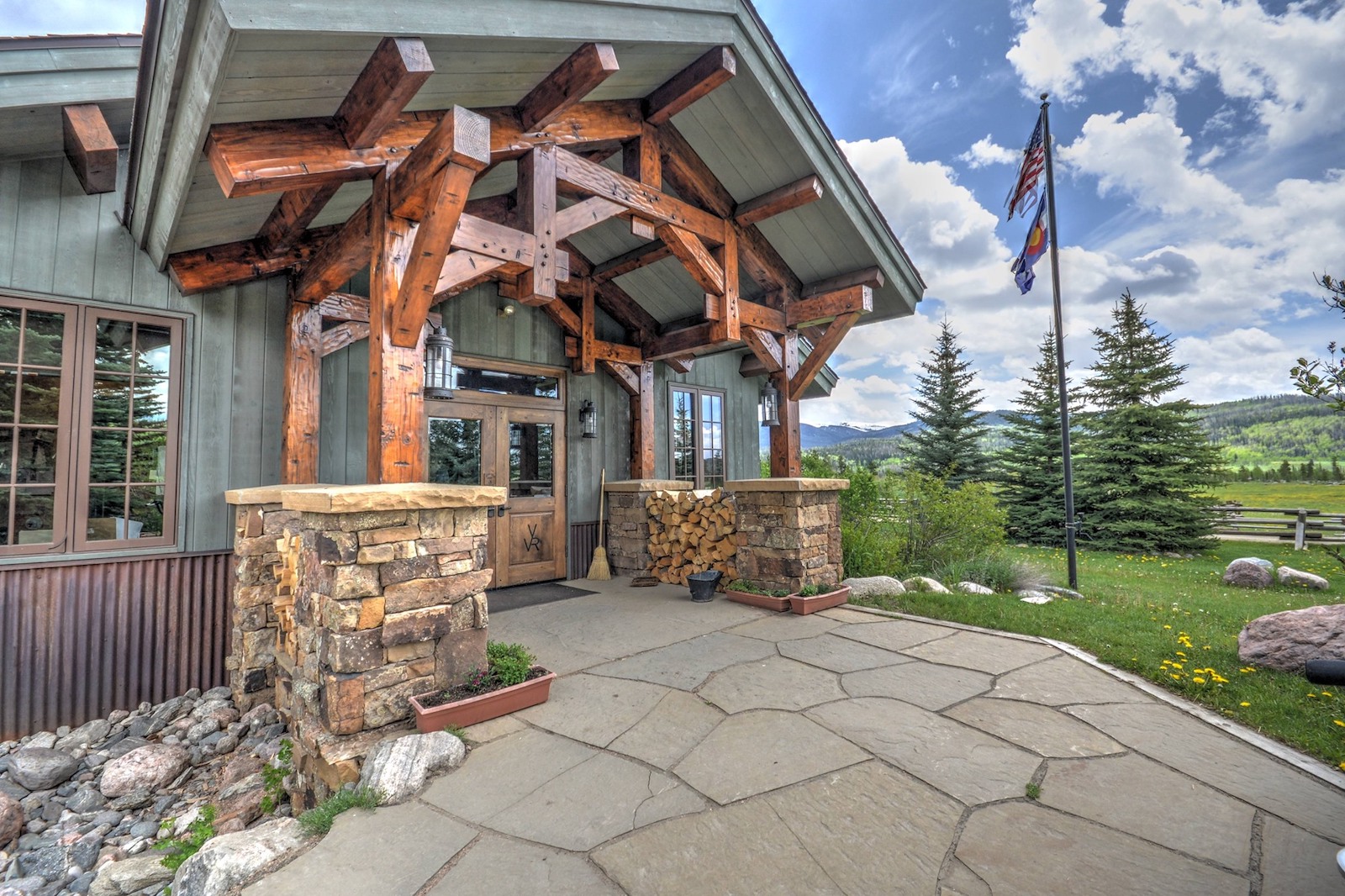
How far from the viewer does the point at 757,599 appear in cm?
458

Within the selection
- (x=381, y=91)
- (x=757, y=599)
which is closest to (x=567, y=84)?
(x=381, y=91)

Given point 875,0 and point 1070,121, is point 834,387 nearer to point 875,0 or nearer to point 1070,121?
point 1070,121

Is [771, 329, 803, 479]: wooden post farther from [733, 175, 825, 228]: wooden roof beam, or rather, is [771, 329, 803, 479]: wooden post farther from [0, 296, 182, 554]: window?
[0, 296, 182, 554]: window

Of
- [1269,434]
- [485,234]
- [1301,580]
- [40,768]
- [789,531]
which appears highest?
[1269,434]

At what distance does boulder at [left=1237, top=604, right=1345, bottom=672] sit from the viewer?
2.95 metres

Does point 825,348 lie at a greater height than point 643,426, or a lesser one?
greater

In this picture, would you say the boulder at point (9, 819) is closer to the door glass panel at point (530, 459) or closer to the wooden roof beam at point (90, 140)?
the wooden roof beam at point (90, 140)

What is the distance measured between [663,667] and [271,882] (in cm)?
194

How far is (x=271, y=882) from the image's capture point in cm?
147

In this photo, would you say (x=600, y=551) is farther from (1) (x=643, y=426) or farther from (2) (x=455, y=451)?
(2) (x=455, y=451)

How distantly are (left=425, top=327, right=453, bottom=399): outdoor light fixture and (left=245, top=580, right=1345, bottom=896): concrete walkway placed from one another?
7.50 feet

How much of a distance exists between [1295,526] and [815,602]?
11712mm

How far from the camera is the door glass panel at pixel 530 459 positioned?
591cm

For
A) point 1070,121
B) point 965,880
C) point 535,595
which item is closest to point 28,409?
point 535,595
